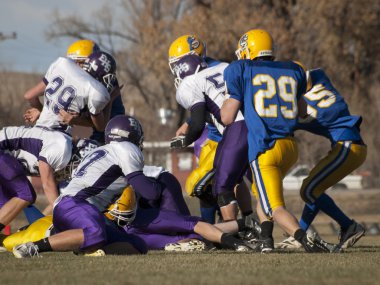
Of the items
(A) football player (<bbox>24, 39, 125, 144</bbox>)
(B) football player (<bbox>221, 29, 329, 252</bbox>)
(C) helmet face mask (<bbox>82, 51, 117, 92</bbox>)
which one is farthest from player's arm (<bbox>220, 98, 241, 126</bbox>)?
(A) football player (<bbox>24, 39, 125, 144</bbox>)

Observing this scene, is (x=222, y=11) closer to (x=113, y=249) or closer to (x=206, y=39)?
(x=206, y=39)

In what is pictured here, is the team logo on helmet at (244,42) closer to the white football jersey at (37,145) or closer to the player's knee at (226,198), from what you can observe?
the player's knee at (226,198)

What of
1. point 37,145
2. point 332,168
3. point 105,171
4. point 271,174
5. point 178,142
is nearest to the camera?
point 105,171

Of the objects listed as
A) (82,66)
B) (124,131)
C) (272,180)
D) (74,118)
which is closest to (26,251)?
(124,131)

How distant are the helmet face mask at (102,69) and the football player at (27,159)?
70cm

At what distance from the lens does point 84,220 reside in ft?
22.2

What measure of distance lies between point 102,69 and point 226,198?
2.04m

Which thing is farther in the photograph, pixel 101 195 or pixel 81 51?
pixel 81 51

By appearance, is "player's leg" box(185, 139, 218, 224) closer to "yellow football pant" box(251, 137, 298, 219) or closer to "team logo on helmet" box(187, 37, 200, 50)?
"team logo on helmet" box(187, 37, 200, 50)

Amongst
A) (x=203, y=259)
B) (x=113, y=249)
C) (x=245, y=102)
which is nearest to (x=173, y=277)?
(x=203, y=259)

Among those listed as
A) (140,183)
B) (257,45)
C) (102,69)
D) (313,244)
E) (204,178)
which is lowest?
(313,244)

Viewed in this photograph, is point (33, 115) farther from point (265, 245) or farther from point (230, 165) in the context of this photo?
point (265, 245)

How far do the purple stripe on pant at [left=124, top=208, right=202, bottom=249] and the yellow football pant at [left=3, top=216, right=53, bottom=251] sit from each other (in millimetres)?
732

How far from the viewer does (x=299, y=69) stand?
7.48m
